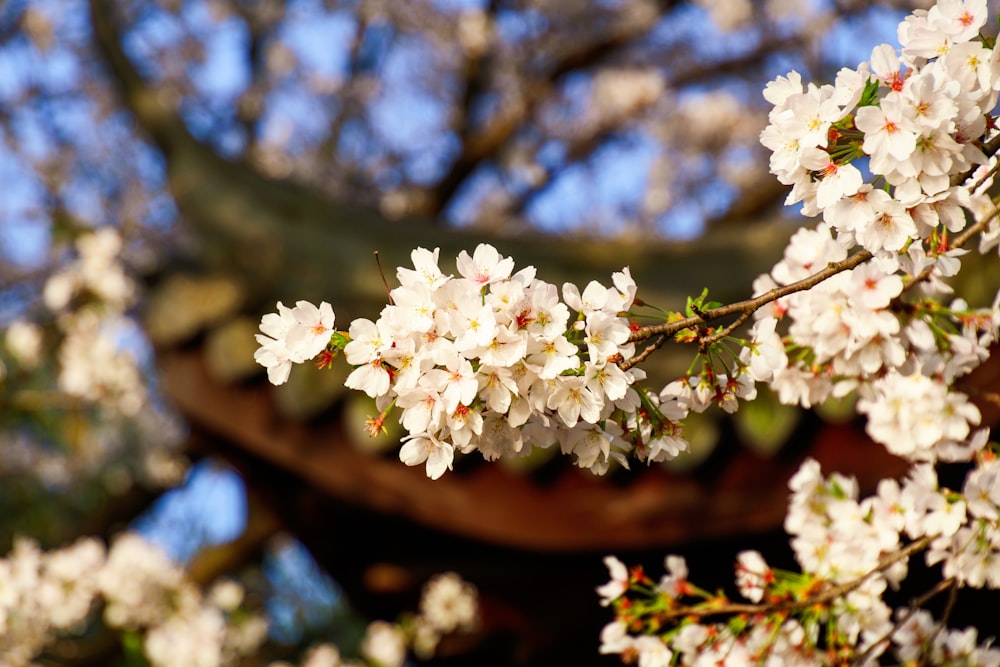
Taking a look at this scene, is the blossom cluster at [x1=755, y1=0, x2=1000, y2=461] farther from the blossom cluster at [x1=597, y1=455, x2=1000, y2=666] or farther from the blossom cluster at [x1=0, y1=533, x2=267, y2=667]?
the blossom cluster at [x1=0, y1=533, x2=267, y2=667]

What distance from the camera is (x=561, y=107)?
7352 millimetres

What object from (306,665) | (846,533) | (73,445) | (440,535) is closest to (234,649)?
Result: (306,665)

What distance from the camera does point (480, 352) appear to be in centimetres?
85

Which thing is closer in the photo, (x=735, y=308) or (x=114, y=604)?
(x=735, y=308)

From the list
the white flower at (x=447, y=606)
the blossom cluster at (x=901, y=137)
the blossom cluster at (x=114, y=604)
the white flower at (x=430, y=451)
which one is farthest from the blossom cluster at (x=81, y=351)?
the blossom cluster at (x=901, y=137)

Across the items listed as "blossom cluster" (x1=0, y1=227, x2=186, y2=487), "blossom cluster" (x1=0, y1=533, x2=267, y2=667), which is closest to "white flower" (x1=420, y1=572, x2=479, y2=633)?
"blossom cluster" (x1=0, y1=533, x2=267, y2=667)

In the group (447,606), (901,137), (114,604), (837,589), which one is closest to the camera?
(901,137)

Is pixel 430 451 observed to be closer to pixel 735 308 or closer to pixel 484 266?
pixel 484 266

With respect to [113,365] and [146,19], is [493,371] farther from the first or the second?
[146,19]

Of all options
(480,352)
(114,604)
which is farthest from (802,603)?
(114,604)

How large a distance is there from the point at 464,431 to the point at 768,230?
1983 mm

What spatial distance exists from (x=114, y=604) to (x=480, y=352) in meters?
2.74

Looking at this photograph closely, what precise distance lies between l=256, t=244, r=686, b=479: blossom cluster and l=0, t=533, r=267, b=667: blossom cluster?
1.79 metres

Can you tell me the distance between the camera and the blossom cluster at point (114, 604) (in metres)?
2.34
